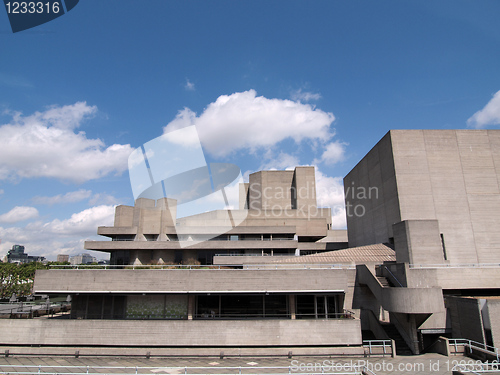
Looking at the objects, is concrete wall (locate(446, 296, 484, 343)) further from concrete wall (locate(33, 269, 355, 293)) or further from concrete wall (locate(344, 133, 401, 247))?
concrete wall (locate(344, 133, 401, 247))

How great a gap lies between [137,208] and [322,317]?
44.1 m

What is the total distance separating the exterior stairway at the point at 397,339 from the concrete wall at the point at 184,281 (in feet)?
17.8

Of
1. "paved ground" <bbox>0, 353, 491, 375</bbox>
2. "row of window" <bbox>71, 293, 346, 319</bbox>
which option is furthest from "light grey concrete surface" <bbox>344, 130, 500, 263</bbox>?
"paved ground" <bbox>0, 353, 491, 375</bbox>

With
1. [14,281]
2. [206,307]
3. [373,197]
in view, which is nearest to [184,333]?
[206,307]

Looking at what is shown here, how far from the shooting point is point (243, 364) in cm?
1850

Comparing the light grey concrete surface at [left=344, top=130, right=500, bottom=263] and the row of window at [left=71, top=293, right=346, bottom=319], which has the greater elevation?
the light grey concrete surface at [left=344, top=130, right=500, bottom=263]

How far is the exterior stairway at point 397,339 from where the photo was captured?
2136 centimetres

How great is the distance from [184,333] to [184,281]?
3.20 metres

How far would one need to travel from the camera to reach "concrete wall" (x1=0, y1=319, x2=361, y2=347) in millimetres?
20328

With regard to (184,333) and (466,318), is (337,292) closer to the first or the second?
(466,318)

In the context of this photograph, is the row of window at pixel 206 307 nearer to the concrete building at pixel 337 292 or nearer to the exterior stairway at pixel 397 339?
the concrete building at pixel 337 292

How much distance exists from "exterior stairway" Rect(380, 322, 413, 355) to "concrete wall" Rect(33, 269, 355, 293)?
542 cm

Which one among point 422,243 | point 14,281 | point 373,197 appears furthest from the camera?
point 14,281

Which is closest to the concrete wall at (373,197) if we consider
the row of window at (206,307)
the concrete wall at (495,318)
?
the concrete wall at (495,318)
